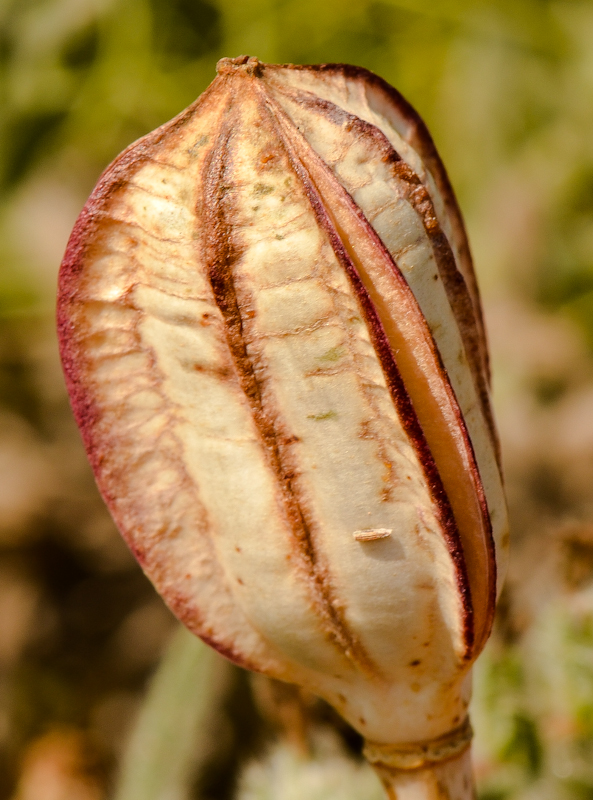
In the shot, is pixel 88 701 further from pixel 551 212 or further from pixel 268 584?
pixel 551 212

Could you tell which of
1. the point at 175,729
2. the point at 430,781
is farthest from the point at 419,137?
the point at 175,729

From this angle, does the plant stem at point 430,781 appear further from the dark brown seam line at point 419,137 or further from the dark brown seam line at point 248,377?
the dark brown seam line at point 419,137

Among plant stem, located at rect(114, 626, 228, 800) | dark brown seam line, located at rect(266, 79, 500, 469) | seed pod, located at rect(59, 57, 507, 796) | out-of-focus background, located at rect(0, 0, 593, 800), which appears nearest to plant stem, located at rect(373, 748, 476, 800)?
seed pod, located at rect(59, 57, 507, 796)

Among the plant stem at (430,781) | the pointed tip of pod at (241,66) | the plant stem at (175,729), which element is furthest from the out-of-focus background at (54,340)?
the pointed tip of pod at (241,66)

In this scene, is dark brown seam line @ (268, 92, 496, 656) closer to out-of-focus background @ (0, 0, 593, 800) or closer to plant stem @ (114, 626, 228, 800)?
out-of-focus background @ (0, 0, 593, 800)

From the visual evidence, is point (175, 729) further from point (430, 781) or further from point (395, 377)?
point (395, 377)

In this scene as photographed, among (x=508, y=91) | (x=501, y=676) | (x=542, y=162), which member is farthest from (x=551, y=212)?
(x=501, y=676)
